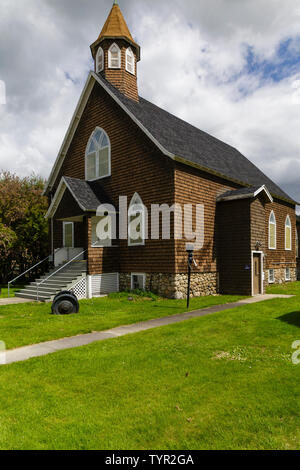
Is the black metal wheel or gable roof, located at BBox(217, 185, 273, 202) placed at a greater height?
gable roof, located at BBox(217, 185, 273, 202)

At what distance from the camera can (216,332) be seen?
29.7ft

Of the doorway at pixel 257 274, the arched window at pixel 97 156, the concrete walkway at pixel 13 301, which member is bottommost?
the concrete walkway at pixel 13 301

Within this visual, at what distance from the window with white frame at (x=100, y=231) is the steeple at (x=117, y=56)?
29.4 ft

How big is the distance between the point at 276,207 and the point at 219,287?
9951 millimetres

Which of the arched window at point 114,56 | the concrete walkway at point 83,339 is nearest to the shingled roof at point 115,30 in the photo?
the arched window at point 114,56

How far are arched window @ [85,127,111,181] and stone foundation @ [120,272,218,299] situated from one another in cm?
656

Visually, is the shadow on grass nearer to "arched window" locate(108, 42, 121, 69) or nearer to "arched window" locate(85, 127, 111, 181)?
"arched window" locate(85, 127, 111, 181)

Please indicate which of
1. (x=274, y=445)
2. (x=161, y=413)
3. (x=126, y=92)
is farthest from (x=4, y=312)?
(x=126, y=92)

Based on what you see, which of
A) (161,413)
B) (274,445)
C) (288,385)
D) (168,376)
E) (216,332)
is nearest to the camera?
(274,445)

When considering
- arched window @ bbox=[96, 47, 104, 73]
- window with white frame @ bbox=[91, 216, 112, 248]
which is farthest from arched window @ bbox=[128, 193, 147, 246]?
arched window @ bbox=[96, 47, 104, 73]

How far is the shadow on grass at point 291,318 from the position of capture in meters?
10.0

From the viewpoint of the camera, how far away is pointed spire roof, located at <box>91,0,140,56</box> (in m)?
21.7

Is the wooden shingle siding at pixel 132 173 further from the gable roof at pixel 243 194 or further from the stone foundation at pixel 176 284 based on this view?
the gable roof at pixel 243 194
